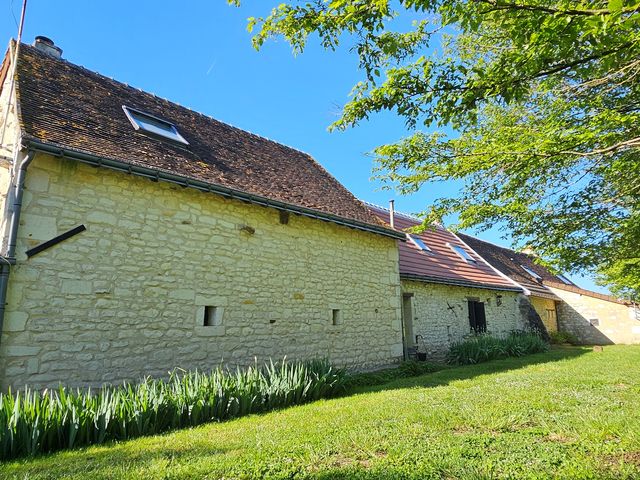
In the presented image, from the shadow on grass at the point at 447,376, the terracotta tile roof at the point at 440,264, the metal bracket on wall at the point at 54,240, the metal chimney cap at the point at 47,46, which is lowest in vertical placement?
the shadow on grass at the point at 447,376

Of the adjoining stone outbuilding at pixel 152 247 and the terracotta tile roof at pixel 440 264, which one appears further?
the terracotta tile roof at pixel 440 264

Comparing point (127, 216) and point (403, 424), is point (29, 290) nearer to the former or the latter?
point (127, 216)

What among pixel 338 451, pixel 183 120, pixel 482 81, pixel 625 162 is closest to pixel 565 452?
pixel 338 451

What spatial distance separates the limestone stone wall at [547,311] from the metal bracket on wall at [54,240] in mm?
17664

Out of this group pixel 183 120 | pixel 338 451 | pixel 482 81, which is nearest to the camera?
pixel 338 451

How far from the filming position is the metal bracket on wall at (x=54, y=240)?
16.2 feet

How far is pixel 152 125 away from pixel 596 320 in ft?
64.5

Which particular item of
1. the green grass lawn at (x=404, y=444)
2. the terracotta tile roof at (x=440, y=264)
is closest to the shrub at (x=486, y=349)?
the terracotta tile roof at (x=440, y=264)

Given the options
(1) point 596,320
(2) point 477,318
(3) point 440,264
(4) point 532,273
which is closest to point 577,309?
(1) point 596,320

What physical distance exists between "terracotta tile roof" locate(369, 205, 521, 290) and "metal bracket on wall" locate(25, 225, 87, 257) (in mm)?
7738

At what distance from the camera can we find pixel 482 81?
11.9 ft

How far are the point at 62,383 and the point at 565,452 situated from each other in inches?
220

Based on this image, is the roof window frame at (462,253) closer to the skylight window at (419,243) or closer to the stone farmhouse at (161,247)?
the skylight window at (419,243)

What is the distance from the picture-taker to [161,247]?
6141mm
